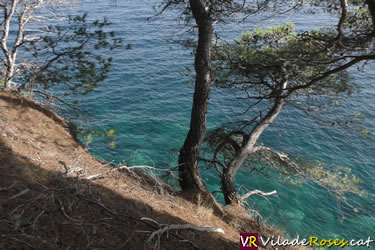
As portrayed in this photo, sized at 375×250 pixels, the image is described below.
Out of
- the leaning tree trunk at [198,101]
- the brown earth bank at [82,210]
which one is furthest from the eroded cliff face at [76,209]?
the leaning tree trunk at [198,101]

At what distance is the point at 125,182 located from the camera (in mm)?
6113

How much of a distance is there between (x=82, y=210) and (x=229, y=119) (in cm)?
1312

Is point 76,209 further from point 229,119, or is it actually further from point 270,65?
point 229,119

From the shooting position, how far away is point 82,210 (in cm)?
383

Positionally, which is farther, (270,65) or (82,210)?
(270,65)

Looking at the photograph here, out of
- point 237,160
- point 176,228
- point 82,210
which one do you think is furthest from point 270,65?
point 82,210

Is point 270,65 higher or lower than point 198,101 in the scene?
higher

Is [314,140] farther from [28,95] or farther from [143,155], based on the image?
[28,95]

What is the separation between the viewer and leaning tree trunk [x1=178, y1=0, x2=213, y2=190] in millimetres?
5898

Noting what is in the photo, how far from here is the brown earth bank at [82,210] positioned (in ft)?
10.5

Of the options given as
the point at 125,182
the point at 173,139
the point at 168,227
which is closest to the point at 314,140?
the point at 173,139

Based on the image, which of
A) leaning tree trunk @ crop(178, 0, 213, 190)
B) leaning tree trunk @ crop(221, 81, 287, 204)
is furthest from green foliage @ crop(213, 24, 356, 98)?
leaning tree trunk @ crop(178, 0, 213, 190)

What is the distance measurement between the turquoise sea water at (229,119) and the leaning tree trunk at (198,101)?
2.82 meters

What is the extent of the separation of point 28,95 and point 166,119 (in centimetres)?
824
